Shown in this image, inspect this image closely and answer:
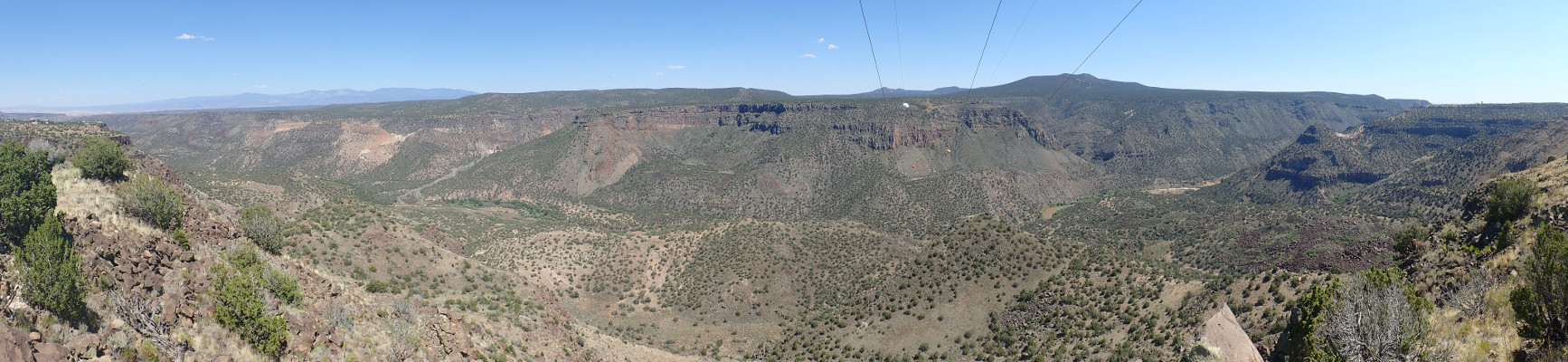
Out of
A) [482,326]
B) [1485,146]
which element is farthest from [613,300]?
[1485,146]

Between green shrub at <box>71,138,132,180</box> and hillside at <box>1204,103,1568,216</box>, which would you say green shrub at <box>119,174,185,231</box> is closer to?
green shrub at <box>71,138,132,180</box>

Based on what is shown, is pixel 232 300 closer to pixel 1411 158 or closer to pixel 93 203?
pixel 93 203

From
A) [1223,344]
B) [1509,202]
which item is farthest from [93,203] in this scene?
[1509,202]

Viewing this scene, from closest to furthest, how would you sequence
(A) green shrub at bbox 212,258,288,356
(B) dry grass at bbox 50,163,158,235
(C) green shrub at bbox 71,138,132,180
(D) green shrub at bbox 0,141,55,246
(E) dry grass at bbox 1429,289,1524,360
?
1. (E) dry grass at bbox 1429,289,1524,360
2. (A) green shrub at bbox 212,258,288,356
3. (D) green shrub at bbox 0,141,55,246
4. (B) dry grass at bbox 50,163,158,235
5. (C) green shrub at bbox 71,138,132,180

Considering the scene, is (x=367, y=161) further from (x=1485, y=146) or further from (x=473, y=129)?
(x=1485, y=146)

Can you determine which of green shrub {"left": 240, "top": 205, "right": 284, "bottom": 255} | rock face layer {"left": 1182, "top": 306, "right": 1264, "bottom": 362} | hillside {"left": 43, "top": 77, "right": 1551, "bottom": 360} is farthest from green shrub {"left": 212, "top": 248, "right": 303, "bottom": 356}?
rock face layer {"left": 1182, "top": 306, "right": 1264, "bottom": 362}

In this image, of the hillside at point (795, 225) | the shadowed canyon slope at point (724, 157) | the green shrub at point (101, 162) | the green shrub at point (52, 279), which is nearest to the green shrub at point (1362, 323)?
the hillside at point (795, 225)
